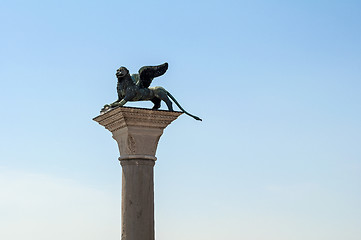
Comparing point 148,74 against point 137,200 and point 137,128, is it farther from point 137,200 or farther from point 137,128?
point 137,200

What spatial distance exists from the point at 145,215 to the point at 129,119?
253 cm

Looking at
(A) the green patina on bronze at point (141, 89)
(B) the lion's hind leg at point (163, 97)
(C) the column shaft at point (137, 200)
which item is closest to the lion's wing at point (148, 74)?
(A) the green patina on bronze at point (141, 89)

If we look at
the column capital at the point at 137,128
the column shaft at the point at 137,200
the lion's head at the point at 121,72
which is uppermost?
the lion's head at the point at 121,72

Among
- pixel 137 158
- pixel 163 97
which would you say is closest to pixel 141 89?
pixel 163 97

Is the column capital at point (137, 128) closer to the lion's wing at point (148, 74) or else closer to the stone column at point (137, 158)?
the stone column at point (137, 158)

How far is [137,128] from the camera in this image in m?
16.7

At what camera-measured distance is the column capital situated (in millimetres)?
16562

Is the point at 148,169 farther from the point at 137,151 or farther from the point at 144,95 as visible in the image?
the point at 144,95

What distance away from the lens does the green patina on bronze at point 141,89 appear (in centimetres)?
1725

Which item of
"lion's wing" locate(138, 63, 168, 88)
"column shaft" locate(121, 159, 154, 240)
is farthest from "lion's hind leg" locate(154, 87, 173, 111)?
"column shaft" locate(121, 159, 154, 240)

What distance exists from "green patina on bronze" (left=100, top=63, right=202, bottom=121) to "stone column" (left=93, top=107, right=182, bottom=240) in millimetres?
586

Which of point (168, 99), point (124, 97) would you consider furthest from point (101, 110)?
point (168, 99)

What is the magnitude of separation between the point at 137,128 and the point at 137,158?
2.60 ft

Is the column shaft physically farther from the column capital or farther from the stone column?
the column capital
